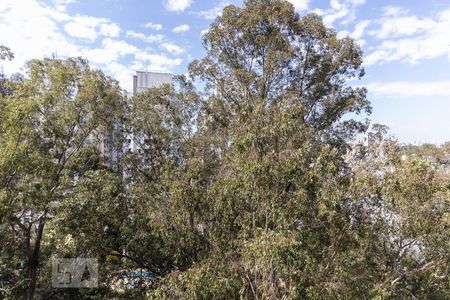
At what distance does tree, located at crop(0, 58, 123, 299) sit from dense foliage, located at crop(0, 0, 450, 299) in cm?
3

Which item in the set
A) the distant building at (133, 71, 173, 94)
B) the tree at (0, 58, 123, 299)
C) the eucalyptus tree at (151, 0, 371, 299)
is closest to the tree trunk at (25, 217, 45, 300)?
the tree at (0, 58, 123, 299)

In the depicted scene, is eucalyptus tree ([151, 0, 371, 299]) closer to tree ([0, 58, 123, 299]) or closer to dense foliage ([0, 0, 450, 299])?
dense foliage ([0, 0, 450, 299])

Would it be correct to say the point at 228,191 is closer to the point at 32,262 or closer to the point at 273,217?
the point at 273,217

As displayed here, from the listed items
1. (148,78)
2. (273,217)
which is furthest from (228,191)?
(148,78)

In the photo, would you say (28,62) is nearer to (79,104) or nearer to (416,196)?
(79,104)

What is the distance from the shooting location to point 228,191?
5.36 meters

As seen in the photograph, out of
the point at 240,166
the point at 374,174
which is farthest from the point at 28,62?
the point at 374,174

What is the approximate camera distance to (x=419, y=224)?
623cm

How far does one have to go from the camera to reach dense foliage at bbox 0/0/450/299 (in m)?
5.16

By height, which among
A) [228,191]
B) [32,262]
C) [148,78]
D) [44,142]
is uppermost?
[148,78]

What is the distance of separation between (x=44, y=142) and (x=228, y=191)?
13.4 feet

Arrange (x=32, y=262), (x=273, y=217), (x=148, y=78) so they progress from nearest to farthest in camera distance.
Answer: (x=273, y=217) < (x=32, y=262) < (x=148, y=78)

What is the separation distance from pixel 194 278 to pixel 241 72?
6253 millimetres

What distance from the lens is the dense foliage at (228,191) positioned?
16.9 feet
